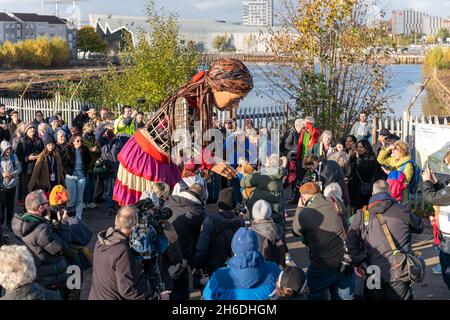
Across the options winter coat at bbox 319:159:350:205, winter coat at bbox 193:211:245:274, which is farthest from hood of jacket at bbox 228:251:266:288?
winter coat at bbox 319:159:350:205

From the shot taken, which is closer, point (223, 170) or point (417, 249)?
point (223, 170)

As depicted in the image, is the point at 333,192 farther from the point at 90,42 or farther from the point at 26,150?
the point at 90,42

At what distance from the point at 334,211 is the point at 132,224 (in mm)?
2160

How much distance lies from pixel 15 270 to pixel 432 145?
8.96 metres

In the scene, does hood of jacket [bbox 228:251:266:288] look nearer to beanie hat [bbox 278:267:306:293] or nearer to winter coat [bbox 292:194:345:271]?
beanie hat [bbox 278:267:306:293]

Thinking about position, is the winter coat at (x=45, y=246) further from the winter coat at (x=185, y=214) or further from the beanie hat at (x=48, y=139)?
the beanie hat at (x=48, y=139)

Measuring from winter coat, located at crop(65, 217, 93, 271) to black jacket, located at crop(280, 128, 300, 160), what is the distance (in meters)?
7.16

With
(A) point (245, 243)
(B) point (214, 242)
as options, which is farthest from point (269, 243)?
(A) point (245, 243)

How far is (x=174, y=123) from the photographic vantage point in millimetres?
6637

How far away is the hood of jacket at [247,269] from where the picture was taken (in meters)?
5.14

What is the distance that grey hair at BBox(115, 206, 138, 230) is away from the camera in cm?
568

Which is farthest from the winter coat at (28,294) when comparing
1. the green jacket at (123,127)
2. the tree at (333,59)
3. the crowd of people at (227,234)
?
the tree at (333,59)

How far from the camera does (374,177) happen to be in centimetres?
1163
